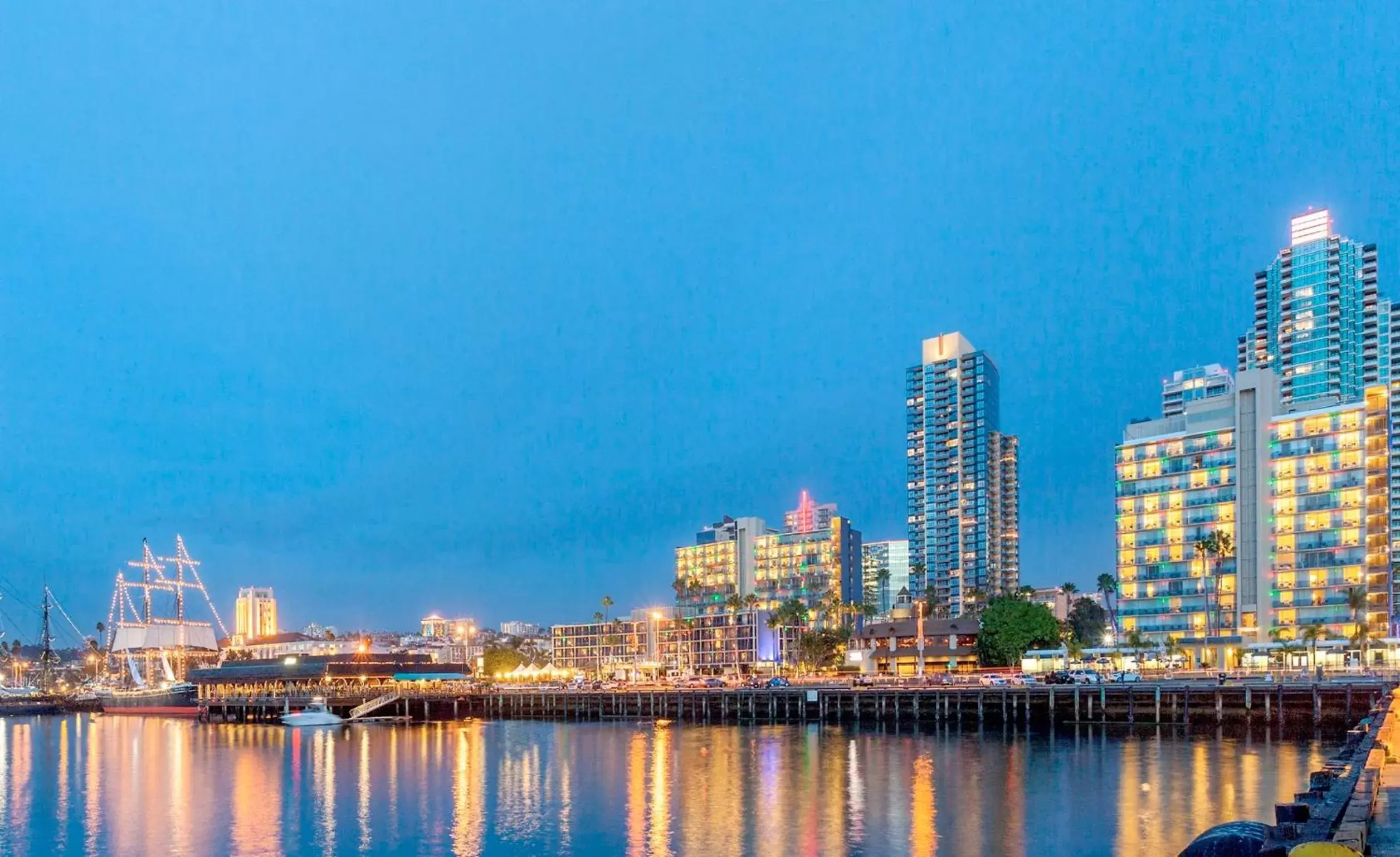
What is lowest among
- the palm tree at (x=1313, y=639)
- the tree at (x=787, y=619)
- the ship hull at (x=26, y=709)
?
the ship hull at (x=26, y=709)

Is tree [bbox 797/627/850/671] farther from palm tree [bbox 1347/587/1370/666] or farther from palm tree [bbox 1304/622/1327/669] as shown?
palm tree [bbox 1347/587/1370/666]

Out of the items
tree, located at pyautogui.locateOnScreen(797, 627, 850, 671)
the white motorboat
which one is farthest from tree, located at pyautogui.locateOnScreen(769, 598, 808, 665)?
the white motorboat

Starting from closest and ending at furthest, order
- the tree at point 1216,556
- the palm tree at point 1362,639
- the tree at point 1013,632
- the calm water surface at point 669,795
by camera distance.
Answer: the calm water surface at point 669,795
the palm tree at point 1362,639
the tree at point 1013,632
the tree at point 1216,556

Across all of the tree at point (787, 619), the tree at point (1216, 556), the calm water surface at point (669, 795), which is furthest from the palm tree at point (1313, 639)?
the tree at point (787, 619)

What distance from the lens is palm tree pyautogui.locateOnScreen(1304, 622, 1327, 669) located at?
11300 cm

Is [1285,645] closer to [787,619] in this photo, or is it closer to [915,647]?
[915,647]

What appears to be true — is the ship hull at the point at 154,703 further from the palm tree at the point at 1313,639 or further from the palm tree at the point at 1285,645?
the palm tree at the point at 1313,639

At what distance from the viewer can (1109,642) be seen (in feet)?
520

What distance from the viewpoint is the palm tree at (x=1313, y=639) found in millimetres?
113000

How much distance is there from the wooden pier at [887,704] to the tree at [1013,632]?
75.2 ft

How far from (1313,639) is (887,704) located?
1843 inches

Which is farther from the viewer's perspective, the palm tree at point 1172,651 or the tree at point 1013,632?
the palm tree at point 1172,651

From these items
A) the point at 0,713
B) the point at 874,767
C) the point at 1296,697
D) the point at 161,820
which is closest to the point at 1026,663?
the point at 1296,697

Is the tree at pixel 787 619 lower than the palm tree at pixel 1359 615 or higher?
lower
